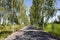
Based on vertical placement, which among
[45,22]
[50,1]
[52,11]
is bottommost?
[45,22]

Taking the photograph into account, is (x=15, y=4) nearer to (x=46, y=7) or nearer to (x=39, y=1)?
(x=46, y=7)

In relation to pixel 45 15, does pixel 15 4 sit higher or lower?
higher

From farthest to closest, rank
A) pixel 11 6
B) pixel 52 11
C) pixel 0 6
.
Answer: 1. pixel 52 11
2. pixel 11 6
3. pixel 0 6

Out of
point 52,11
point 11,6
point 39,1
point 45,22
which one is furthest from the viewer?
point 39,1

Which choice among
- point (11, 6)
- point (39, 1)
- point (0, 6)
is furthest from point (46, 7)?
point (0, 6)

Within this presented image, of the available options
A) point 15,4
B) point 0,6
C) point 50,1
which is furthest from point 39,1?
point 0,6

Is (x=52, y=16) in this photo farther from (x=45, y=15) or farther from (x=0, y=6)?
(x=0, y=6)

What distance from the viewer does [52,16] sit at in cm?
4197

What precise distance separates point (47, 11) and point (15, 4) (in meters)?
9.90

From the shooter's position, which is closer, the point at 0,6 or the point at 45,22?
the point at 0,6

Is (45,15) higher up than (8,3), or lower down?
lower down

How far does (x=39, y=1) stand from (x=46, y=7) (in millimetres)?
8315

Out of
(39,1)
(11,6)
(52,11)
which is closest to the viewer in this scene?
(11,6)

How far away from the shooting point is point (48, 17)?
42.4 meters
